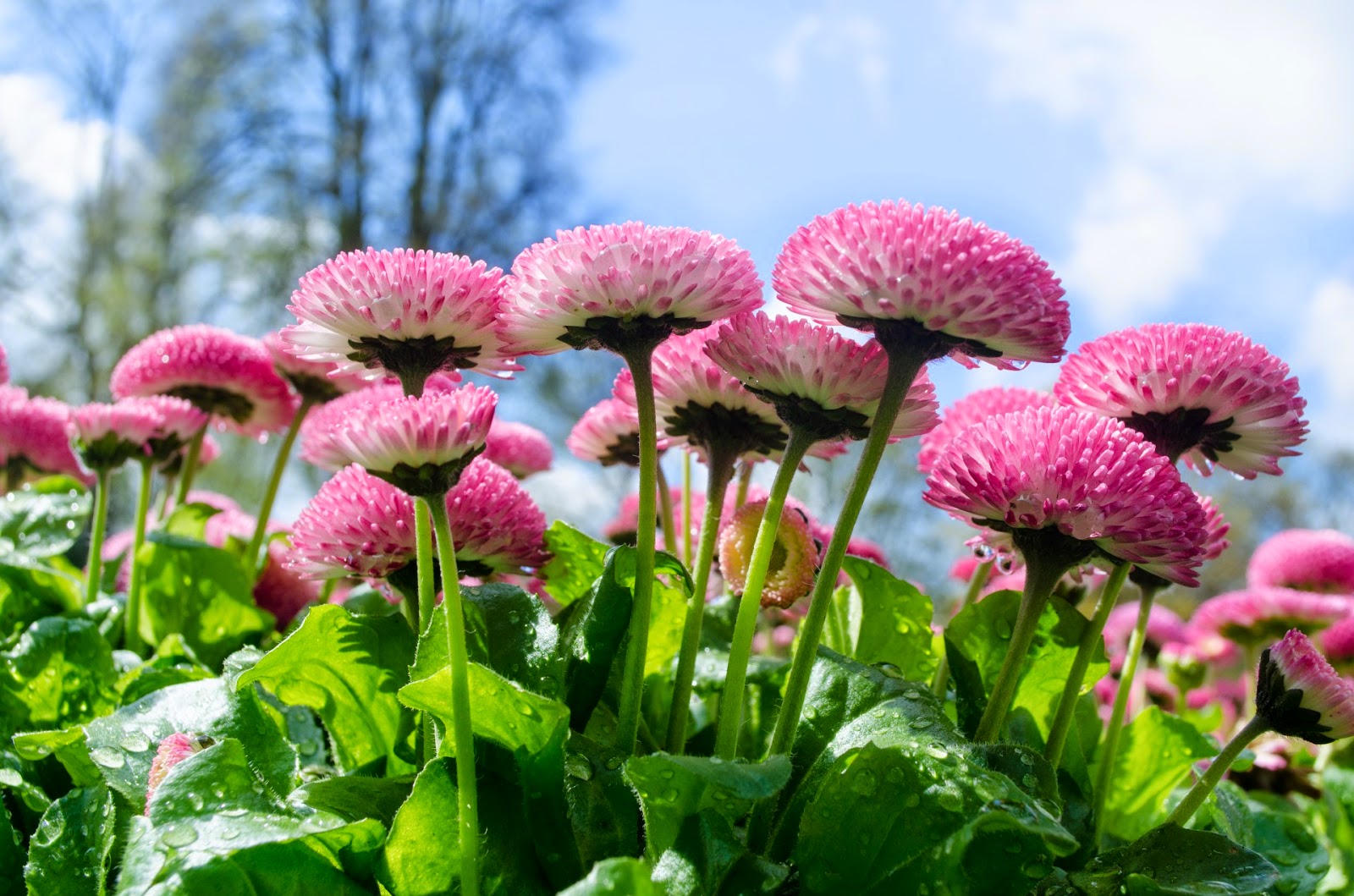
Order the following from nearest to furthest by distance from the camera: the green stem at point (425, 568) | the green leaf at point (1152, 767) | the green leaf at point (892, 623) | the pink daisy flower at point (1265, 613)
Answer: the green stem at point (425, 568), the green leaf at point (892, 623), the green leaf at point (1152, 767), the pink daisy flower at point (1265, 613)

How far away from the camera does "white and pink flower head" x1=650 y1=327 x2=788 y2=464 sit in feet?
2.97

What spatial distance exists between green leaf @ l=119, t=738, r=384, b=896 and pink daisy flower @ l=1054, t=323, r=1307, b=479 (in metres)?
0.69

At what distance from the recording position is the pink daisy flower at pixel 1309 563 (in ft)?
7.36

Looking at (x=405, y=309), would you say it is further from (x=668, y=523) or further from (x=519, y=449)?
(x=519, y=449)

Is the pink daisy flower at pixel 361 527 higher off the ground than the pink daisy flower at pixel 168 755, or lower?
higher

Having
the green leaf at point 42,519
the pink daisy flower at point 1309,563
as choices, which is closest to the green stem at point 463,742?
the green leaf at point 42,519

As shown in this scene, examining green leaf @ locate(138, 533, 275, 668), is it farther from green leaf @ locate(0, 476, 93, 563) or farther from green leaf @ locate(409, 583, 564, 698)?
green leaf @ locate(409, 583, 564, 698)

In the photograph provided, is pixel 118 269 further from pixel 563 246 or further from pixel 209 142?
pixel 563 246

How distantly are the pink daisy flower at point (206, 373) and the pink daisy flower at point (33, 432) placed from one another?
10.4 inches

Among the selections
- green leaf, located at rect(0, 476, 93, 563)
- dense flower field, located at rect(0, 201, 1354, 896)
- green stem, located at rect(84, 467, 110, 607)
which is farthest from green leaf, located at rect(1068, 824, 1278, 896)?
green leaf, located at rect(0, 476, 93, 563)

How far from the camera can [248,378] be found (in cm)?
161

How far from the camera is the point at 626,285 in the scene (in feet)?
2.42

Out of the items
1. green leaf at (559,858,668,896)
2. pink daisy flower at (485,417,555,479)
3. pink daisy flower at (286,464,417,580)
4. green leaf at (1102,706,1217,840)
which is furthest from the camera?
pink daisy flower at (485,417,555,479)

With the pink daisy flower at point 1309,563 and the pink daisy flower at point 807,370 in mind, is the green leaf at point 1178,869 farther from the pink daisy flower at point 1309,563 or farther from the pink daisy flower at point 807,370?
the pink daisy flower at point 1309,563
